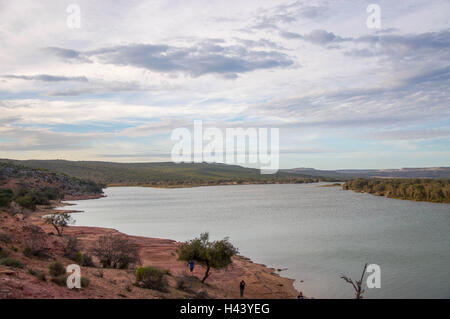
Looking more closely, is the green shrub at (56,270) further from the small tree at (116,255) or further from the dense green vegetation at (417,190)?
the dense green vegetation at (417,190)

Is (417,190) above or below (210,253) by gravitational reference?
below

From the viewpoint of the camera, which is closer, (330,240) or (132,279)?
(132,279)

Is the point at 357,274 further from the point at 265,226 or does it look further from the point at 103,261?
the point at 265,226

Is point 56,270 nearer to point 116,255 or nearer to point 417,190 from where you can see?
point 116,255

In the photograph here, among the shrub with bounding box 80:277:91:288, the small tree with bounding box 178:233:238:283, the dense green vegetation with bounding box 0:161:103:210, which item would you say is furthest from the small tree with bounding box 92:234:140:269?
the dense green vegetation with bounding box 0:161:103:210

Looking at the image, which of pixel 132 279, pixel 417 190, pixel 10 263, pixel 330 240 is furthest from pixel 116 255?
pixel 417 190

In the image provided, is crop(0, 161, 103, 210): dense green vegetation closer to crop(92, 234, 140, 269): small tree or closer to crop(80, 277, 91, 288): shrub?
crop(92, 234, 140, 269): small tree

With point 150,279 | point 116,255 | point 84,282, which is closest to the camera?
point 84,282

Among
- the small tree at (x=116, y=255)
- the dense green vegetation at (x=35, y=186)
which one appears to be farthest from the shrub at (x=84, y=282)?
the dense green vegetation at (x=35, y=186)
